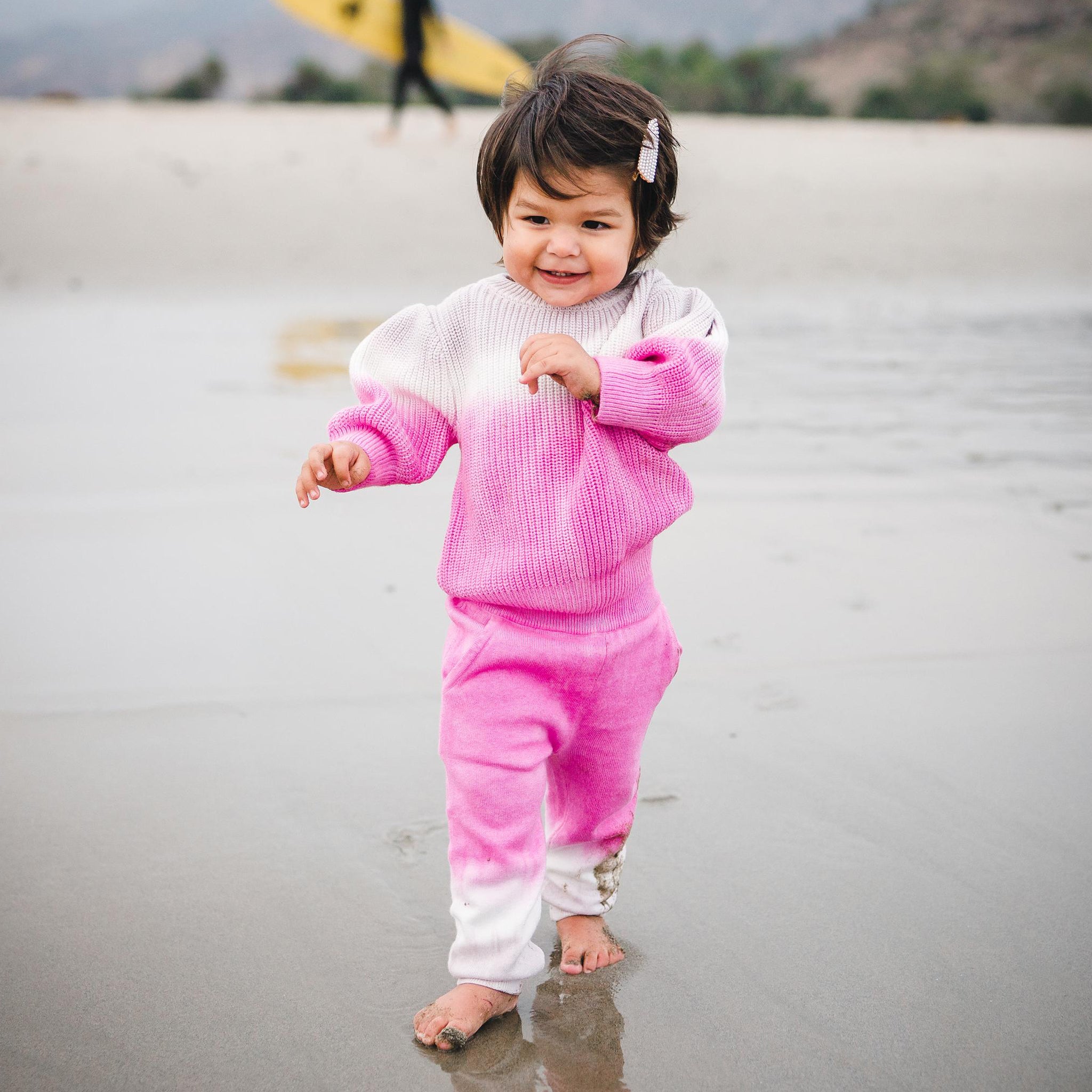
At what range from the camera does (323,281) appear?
927 cm

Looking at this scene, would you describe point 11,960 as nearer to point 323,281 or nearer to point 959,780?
point 959,780

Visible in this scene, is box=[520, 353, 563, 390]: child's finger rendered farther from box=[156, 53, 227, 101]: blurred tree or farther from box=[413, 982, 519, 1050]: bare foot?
box=[156, 53, 227, 101]: blurred tree

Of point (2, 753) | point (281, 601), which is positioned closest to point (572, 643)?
point (2, 753)

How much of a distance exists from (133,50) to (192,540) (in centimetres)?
14732

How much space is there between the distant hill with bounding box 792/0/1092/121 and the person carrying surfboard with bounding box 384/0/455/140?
1287 inches

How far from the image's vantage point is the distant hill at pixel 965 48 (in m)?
47.6

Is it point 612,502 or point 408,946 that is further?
point 408,946

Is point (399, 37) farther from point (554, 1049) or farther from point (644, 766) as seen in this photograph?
point (554, 1049)

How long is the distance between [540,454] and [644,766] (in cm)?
78

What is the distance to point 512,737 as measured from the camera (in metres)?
1.54

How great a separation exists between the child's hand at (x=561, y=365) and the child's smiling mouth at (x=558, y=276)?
0.34 ft

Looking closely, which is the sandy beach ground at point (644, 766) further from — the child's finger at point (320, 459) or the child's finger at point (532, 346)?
the child's finger at point (532, 346)

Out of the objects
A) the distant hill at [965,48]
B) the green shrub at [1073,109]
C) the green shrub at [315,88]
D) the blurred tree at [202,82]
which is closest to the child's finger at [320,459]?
the green shrub at [315,88]

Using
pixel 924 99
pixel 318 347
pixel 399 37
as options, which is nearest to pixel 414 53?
pixel 399 37
